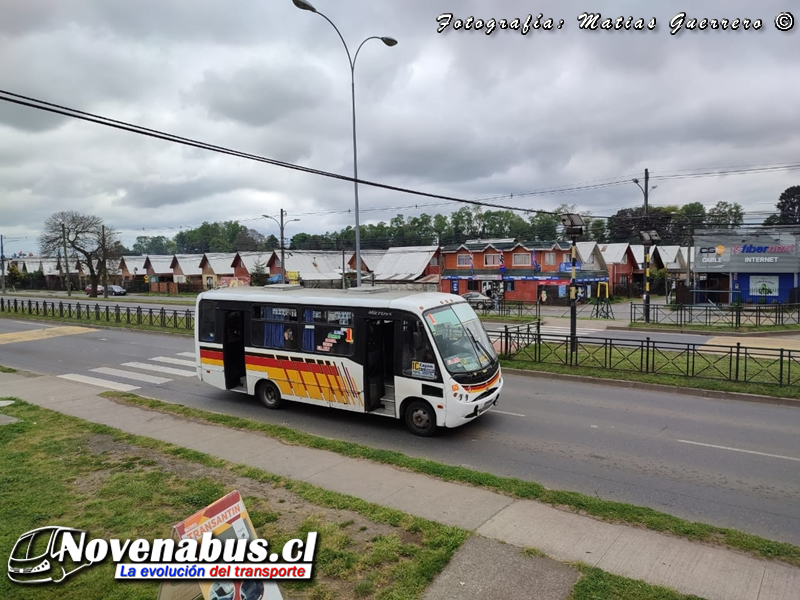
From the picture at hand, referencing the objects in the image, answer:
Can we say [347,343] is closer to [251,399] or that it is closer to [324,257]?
[251,399]

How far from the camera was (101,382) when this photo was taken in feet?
49.6

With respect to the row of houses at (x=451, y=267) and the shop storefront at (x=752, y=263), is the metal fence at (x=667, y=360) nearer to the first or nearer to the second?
the shop storefront at (x=752, y=263)

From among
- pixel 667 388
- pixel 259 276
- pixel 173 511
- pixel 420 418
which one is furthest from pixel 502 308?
pixel 259 276

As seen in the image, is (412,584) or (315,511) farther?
(315,511)

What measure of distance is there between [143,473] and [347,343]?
437 cm

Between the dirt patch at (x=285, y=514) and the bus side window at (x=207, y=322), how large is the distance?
4392 mm

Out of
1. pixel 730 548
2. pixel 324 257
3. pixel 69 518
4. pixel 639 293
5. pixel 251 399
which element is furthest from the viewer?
pixel 324 257

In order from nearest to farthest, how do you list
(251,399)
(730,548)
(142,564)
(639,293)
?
1. (142,564)
2. (730,548)
3. (251,399)
4. (639,293)

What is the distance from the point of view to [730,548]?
5.55 metres

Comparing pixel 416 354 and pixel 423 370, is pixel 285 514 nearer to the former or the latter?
pixel 423 370

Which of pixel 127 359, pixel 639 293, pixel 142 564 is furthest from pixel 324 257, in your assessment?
pixel 142 564

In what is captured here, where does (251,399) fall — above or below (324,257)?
below

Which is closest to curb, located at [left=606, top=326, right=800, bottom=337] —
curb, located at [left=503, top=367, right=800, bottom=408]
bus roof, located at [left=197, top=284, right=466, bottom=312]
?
curb, located at [left=503, top=367, right=800, bottom=408]

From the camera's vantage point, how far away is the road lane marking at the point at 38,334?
2494cm
